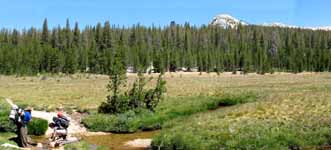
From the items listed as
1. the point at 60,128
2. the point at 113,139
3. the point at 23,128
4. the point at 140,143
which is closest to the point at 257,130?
the point at 140,143

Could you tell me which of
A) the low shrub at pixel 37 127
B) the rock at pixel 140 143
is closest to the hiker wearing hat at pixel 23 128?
the rock at pixel 140 143

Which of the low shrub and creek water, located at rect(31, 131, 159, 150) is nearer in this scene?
creek water, located at rect(31, 131, 159, 150)

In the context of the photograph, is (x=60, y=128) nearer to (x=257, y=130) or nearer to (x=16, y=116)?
(x=16, y=116)

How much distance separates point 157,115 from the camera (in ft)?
149

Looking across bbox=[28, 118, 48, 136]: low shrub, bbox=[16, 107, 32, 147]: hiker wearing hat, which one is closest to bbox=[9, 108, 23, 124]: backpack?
bbox=[16, 107, 32, 147]: hiker wearing hat

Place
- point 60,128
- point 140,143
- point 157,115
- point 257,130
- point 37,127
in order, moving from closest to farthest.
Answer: point 257,130 < point 60,128 < point 140,143 < point 37,127 < point 157,115

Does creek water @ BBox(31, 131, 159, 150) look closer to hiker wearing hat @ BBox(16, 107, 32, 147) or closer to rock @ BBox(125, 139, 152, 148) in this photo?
rock @ BBox(125, 139, 152, 148)

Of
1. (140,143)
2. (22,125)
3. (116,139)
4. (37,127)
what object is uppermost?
(22,125)

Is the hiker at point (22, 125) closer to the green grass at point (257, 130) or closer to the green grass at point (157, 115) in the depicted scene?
the green grass at point (257, 130)

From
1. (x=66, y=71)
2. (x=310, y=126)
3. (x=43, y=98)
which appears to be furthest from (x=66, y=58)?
(x=310, y=126)

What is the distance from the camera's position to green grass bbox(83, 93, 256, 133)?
4269cm

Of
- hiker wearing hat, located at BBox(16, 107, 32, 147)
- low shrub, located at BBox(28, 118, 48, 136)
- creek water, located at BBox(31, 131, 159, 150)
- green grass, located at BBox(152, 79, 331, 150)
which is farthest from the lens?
low shrub, located at BBox(28, 118, 48, 136)

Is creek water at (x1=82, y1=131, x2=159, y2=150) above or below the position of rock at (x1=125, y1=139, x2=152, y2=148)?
below

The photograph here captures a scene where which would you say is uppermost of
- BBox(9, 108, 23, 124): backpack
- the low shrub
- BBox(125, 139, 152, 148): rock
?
BBox(9, 108, 23, 124): backpack
